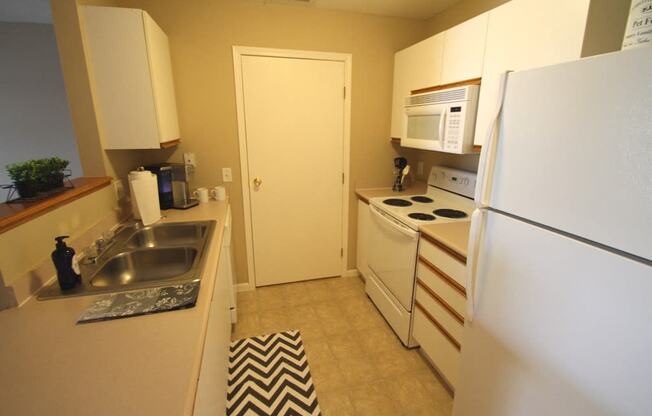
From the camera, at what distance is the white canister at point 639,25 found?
2.84ft

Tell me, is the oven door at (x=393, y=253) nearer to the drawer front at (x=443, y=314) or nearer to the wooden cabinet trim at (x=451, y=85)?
the drawer front at (x=443, y=314)

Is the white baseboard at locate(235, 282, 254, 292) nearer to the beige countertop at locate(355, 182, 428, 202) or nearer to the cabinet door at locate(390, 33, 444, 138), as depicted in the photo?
the beige countertop at locate(355, 182, 428, 202)

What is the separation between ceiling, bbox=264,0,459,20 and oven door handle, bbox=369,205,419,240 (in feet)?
5.36

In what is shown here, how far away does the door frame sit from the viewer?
241 cm

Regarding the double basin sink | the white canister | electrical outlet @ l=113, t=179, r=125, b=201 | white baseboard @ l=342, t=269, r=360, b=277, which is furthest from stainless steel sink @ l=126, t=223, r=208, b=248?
the white canister

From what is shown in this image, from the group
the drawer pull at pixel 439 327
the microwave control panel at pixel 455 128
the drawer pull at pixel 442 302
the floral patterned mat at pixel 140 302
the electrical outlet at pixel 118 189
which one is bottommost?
the drawer pull at pixel 439 327

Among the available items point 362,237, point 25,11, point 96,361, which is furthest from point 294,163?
point 25,11

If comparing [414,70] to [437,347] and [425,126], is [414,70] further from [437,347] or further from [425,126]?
[437,347]

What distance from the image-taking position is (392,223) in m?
2.07

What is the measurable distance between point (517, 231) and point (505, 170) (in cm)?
22

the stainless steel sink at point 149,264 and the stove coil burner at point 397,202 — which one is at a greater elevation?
the stove coil burner at point 397,202

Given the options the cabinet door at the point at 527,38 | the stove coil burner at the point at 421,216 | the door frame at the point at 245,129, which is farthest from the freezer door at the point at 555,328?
the door frame at the point at 245,129

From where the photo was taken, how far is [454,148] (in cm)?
187

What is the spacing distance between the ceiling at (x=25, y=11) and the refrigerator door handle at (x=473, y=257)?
11.8 feet
